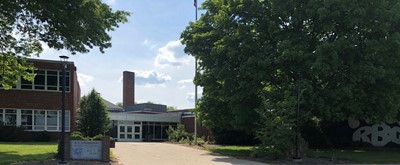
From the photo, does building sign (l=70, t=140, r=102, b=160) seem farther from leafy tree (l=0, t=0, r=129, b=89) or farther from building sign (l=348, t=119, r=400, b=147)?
building sign (l=348, t=119, r=400, b=147)

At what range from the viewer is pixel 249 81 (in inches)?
979

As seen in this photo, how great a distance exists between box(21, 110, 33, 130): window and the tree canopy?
1887 centimetres

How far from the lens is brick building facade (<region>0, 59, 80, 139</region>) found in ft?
125

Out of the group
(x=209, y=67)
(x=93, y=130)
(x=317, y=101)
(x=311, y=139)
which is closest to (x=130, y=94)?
(x=93, y=130)

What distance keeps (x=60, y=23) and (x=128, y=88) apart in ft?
175

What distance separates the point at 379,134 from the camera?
34.4m

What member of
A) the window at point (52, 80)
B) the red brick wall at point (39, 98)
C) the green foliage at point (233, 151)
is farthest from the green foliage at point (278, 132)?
the window at point (52, 80)

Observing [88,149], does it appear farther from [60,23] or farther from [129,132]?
[129,132]

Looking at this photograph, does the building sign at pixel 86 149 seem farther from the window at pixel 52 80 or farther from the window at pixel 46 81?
the window at pixel 52 80

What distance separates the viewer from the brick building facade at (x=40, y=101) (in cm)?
3803

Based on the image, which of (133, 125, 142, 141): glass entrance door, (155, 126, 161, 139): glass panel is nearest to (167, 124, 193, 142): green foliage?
(133, 125, 142, 141): glass entrance door

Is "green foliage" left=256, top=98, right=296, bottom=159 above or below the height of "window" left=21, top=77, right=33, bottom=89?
below

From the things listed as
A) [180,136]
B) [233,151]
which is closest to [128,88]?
[180,136]

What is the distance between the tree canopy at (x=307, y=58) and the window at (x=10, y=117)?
19316 mm
